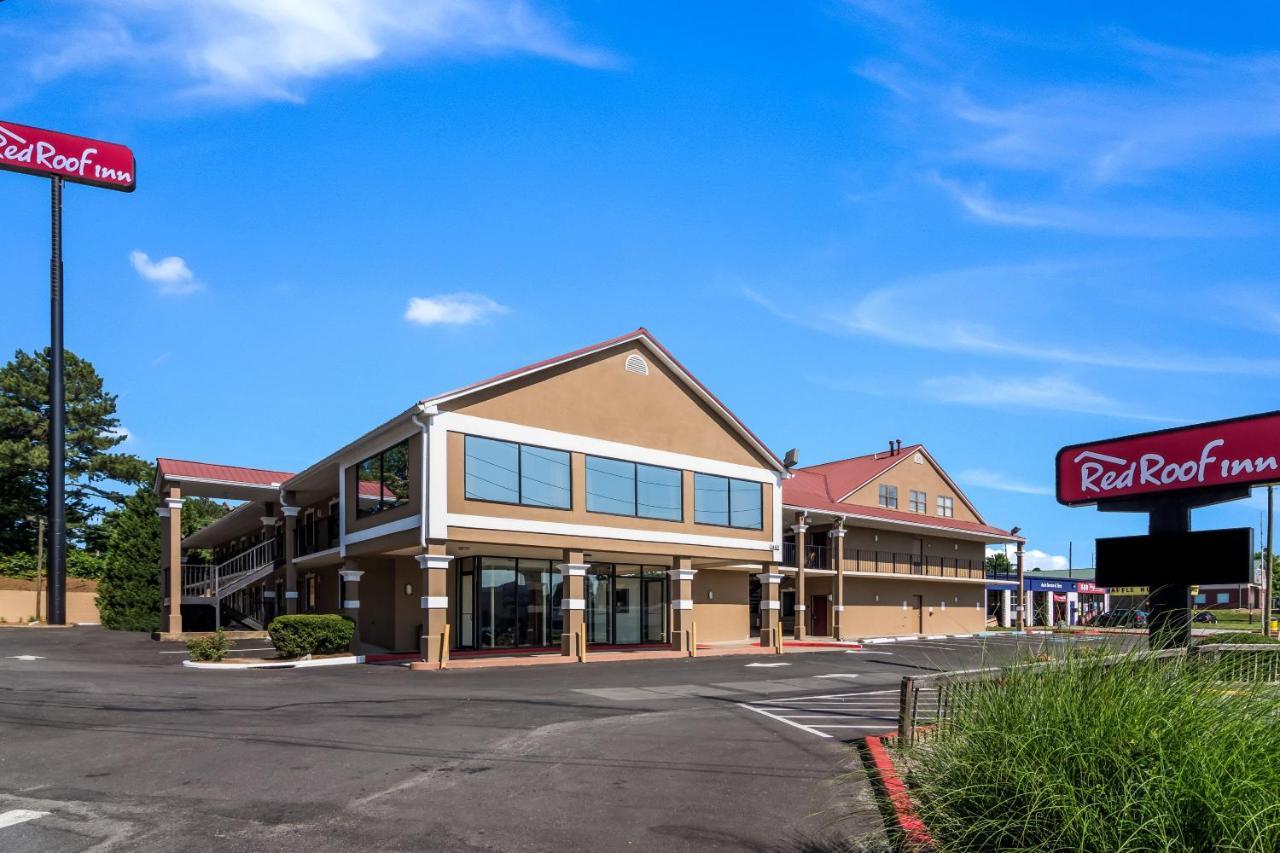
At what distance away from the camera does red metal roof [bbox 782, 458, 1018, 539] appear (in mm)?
42922

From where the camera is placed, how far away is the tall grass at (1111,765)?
16.0ft

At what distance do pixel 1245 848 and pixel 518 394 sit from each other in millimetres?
23850

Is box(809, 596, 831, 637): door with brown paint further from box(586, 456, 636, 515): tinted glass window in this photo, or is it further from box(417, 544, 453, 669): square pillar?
box(417, 544, 453, 669): square pillar

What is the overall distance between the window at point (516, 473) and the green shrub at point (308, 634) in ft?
17.0

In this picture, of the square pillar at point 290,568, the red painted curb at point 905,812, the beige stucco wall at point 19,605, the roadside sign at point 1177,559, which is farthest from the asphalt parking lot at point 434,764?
the beige stucco wall at point 19,605

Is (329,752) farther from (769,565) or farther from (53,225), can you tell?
(53,225)

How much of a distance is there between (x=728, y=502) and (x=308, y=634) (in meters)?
14.3

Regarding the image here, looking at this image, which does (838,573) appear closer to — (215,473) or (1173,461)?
(215,473)

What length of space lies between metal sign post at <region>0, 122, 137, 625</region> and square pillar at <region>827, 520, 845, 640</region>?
31126 mm

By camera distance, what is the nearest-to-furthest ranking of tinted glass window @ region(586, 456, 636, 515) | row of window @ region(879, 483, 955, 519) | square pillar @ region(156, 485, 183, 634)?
tinted glass window @ region(586, 456, 636, 515)
square pillar @ region(156, 485, 183, 634)
row of window @ region(879, 483, 955, 519)

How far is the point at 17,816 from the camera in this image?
27.5ft

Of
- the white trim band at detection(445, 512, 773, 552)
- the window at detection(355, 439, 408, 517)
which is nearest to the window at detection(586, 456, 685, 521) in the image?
the white trim band at detection(445, 512, 773, 552)

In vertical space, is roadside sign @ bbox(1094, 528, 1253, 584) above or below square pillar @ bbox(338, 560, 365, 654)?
above

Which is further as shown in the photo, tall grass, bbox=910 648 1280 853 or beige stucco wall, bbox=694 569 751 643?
beige stucco wall, bbox=694 569 751 643
